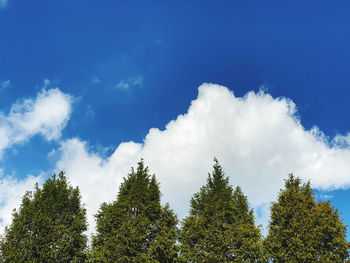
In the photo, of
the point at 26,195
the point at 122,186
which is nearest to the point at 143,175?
the point at 122,186

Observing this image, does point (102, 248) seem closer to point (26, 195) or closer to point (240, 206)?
point (26, 195)

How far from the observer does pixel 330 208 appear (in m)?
32.1

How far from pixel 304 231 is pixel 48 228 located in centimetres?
2741

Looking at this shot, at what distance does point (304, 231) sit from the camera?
31219mm

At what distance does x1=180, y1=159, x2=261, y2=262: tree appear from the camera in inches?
1202

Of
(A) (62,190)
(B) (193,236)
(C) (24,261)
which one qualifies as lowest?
(C) (24,261)

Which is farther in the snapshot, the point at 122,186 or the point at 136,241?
the point at 122,186

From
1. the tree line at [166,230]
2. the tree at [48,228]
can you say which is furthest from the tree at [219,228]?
the tree at [48,228]

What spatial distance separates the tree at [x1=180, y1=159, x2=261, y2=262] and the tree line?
0.10m

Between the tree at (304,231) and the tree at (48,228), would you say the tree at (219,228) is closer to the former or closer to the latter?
the tree at (304,231)

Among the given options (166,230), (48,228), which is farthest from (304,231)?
(48,228)

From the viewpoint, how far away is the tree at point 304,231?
30.2 meters

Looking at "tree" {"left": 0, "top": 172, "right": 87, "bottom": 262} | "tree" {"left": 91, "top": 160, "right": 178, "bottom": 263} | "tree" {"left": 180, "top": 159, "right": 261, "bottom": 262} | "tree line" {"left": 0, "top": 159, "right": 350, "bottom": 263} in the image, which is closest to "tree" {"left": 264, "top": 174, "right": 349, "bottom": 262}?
"tree line" {"left": 0, "top": 159, "right": 350, "bottom": 263}

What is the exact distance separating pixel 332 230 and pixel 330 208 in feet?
8.26
